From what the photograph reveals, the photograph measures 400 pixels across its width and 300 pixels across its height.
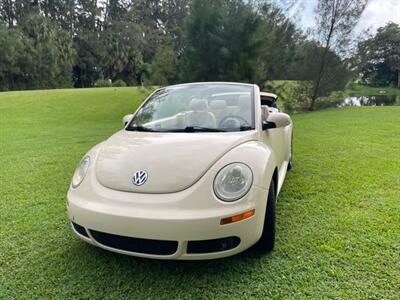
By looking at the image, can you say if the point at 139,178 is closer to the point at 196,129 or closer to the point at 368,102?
the point at 196,129

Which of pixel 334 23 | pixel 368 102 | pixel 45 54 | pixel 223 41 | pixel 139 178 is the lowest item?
pixel 368 102

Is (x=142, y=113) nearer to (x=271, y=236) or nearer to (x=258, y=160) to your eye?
(x=258, y=160)

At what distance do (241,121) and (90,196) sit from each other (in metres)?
1.25

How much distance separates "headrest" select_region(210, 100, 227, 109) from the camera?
259cm

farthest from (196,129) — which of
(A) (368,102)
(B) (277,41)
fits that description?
(A) (368,102)

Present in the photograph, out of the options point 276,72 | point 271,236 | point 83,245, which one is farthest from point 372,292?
point 276,72

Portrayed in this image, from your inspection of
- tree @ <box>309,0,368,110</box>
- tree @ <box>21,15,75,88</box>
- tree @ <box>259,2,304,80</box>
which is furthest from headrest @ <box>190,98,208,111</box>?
tree @ <box>21,15,75,88</box>

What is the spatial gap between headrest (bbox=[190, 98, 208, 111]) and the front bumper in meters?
1.02

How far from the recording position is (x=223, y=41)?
9867 millimetres

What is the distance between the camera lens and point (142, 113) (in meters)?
2.81

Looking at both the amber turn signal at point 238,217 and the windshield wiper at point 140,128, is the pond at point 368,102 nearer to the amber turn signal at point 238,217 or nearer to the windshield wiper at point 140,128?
the windshield wiper at point 140,128

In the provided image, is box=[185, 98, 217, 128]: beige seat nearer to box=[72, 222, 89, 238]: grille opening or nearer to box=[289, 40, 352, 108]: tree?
box=[72, 222, 89, 238]: grille opening

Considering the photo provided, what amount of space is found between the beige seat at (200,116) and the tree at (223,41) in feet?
25.2

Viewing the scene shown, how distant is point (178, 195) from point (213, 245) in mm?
342
